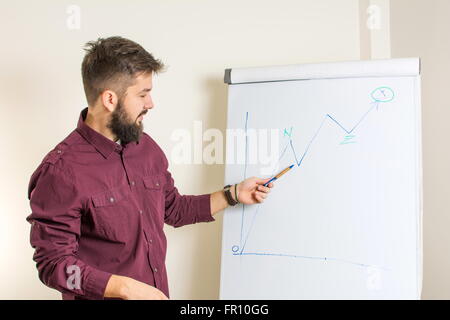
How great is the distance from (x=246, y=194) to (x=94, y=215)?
531 mm

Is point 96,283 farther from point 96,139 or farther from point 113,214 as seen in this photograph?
point 96,139

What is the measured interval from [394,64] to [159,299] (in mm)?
977

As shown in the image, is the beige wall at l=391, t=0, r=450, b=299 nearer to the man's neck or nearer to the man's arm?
the man's arm

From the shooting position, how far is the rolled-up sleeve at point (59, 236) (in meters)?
1.22

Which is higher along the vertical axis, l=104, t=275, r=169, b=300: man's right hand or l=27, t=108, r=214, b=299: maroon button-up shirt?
l=27, t=108, r=214, b=299: maroon button-up shirt

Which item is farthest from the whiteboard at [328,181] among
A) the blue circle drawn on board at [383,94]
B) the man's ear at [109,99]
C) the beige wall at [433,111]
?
the man's ear at [109,99]

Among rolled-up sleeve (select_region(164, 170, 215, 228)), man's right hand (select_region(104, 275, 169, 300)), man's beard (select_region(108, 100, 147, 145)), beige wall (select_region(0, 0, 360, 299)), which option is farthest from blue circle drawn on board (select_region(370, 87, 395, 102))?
man's right hand (select_region(104, 275, 169, 300))

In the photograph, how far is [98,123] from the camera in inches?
55.0

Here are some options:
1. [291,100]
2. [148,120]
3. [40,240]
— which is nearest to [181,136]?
[148,120]

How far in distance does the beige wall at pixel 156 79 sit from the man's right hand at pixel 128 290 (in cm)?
76

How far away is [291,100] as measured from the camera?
1656mm

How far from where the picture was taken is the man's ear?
53.7 inches

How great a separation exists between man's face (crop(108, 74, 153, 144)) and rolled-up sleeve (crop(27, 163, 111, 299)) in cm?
19

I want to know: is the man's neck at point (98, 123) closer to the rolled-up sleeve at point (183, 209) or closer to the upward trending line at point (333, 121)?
the rolled-up sleeve at point (183, 209)
